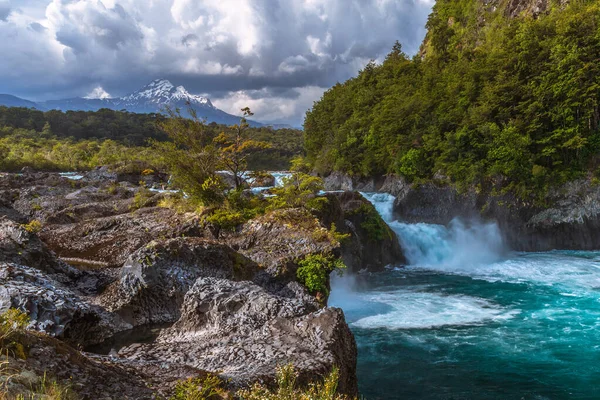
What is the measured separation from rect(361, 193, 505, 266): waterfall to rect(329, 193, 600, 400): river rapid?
128 mm

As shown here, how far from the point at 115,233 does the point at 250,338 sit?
10351 millimetres

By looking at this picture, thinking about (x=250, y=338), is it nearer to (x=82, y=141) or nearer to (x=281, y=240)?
(x=281, y=240)

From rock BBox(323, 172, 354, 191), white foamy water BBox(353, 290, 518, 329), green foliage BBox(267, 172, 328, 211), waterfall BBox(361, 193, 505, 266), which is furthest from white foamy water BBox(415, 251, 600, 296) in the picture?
rock BBox(323, 172, 354, 191)

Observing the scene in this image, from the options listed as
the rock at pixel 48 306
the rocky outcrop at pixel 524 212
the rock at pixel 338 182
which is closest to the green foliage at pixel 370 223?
the rocky outcrop at pixel 524 212

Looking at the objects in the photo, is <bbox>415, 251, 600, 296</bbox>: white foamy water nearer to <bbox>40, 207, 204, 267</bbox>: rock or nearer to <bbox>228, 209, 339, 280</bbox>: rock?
<bbox>228, 209, 339, 280</bbox>: rock

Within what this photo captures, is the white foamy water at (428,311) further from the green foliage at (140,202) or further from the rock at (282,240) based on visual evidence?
the green foliage at (140,202)

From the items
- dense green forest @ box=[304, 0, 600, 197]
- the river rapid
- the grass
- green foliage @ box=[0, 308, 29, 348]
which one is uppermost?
dense green forest @ box=[304, 0, 600, 197]

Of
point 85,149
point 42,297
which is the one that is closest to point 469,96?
point 42,297

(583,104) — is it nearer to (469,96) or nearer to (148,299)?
(469,96)

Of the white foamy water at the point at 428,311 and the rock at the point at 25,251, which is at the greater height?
Result: the rock at the point at 25,251

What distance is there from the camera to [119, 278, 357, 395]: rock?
14.5ft

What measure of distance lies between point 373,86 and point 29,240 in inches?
1603

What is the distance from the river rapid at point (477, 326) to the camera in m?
8.45

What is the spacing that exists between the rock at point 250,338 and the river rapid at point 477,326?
150 inches
